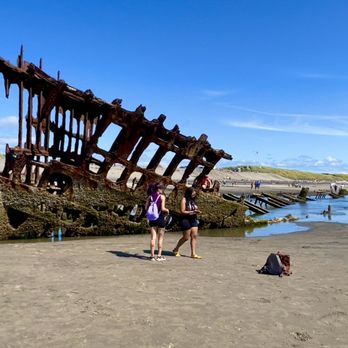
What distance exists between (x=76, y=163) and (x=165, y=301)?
30.3 feet

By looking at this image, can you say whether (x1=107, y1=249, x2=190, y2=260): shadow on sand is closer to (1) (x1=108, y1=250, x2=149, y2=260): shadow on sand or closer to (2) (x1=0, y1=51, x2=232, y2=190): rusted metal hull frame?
(1) (x1=108, y1=250, x2=149, y2=260): shadow on sand

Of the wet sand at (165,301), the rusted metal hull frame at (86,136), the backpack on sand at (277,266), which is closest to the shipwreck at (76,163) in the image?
the rusted metal hull frame at (86,136)

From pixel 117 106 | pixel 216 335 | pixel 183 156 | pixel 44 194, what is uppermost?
pixel 117 106

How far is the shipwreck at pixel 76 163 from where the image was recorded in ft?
39.4

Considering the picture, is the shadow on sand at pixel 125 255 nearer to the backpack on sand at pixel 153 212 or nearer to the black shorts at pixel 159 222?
the black shorts at pixel 159 222

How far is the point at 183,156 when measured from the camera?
568 inches

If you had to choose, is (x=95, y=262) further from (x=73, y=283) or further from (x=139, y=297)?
(x=139, y=297)

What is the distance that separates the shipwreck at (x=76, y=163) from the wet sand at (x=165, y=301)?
3245 millimetres

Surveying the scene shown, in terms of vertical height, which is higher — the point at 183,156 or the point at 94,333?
the point at 183,156

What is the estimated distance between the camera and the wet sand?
4344 millimetres

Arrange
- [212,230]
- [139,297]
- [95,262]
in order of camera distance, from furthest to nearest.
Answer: [212,230] → [95,262] → [139,297]

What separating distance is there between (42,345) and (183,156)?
1072 centimetres

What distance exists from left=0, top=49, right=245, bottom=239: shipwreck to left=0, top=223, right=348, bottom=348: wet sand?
3.24 meters

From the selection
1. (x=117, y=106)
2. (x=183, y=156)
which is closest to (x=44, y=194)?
(x=117, y=106)
